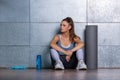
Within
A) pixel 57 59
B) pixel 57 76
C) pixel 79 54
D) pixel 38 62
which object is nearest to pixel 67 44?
pixel 79 54

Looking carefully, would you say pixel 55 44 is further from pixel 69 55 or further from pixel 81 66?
pixel 81 66

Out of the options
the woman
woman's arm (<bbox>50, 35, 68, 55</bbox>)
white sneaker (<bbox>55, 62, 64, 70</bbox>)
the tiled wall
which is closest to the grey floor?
white sneaker (<bbox>55, 62, 64, 70</bbox>)

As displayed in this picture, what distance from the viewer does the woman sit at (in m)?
6.16

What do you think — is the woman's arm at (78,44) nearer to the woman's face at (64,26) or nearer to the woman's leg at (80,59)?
the woman's leg at (80,59)

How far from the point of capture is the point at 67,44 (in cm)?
641

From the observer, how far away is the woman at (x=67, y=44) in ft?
20.2

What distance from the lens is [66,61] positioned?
6250 mm

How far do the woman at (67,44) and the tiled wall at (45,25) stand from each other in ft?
1.26

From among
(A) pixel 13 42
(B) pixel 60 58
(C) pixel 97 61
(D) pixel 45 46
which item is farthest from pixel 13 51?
(C) pixel 97 61

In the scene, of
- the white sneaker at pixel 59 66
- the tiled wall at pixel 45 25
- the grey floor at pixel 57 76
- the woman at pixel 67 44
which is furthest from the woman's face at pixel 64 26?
the grey floor at pixel 57 76

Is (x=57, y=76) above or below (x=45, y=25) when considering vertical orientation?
below

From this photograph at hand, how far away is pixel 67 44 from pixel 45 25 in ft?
2.27

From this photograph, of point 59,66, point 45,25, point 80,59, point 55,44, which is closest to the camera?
point 59,66

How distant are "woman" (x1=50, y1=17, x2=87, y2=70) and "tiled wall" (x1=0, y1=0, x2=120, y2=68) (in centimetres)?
38
